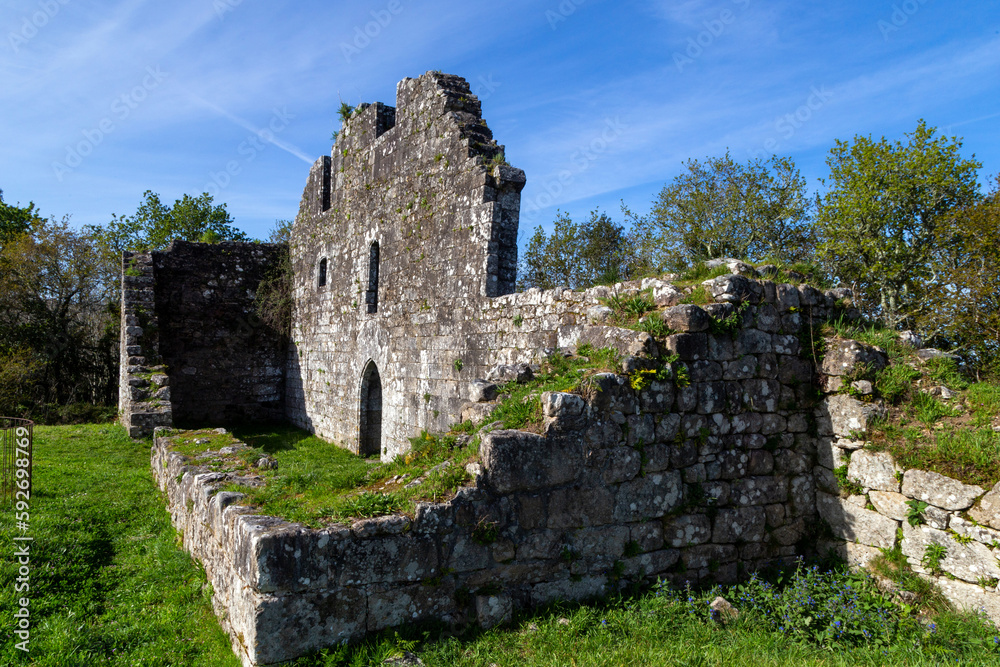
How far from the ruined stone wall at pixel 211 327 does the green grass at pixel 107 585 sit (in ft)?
25.7

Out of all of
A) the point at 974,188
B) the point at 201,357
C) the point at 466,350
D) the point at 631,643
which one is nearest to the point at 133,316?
the point at 201,357

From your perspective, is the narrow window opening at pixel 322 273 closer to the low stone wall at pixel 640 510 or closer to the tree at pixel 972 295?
the low stone wall at pixel 640 510

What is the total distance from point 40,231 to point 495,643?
24.3 m

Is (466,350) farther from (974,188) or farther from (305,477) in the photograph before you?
(974,188)

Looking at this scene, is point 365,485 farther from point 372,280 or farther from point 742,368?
point 372,280

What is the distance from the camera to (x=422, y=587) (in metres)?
4.21

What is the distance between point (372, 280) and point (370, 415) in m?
2.92

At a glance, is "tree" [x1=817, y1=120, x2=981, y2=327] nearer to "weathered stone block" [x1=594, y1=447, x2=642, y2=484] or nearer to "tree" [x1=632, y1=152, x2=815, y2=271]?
"tree" [x1=632, y1=152, x2=815, y2=271]

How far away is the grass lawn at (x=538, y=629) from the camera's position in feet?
13.2

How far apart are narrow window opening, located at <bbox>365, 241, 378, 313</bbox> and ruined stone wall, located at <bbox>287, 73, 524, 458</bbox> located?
52 millimetres

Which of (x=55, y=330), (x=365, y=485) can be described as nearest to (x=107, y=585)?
(x=365, y=485)

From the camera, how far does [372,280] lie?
12617 millimetres

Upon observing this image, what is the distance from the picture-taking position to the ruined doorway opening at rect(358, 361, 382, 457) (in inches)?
508

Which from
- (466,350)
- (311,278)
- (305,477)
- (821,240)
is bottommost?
(305,477)
